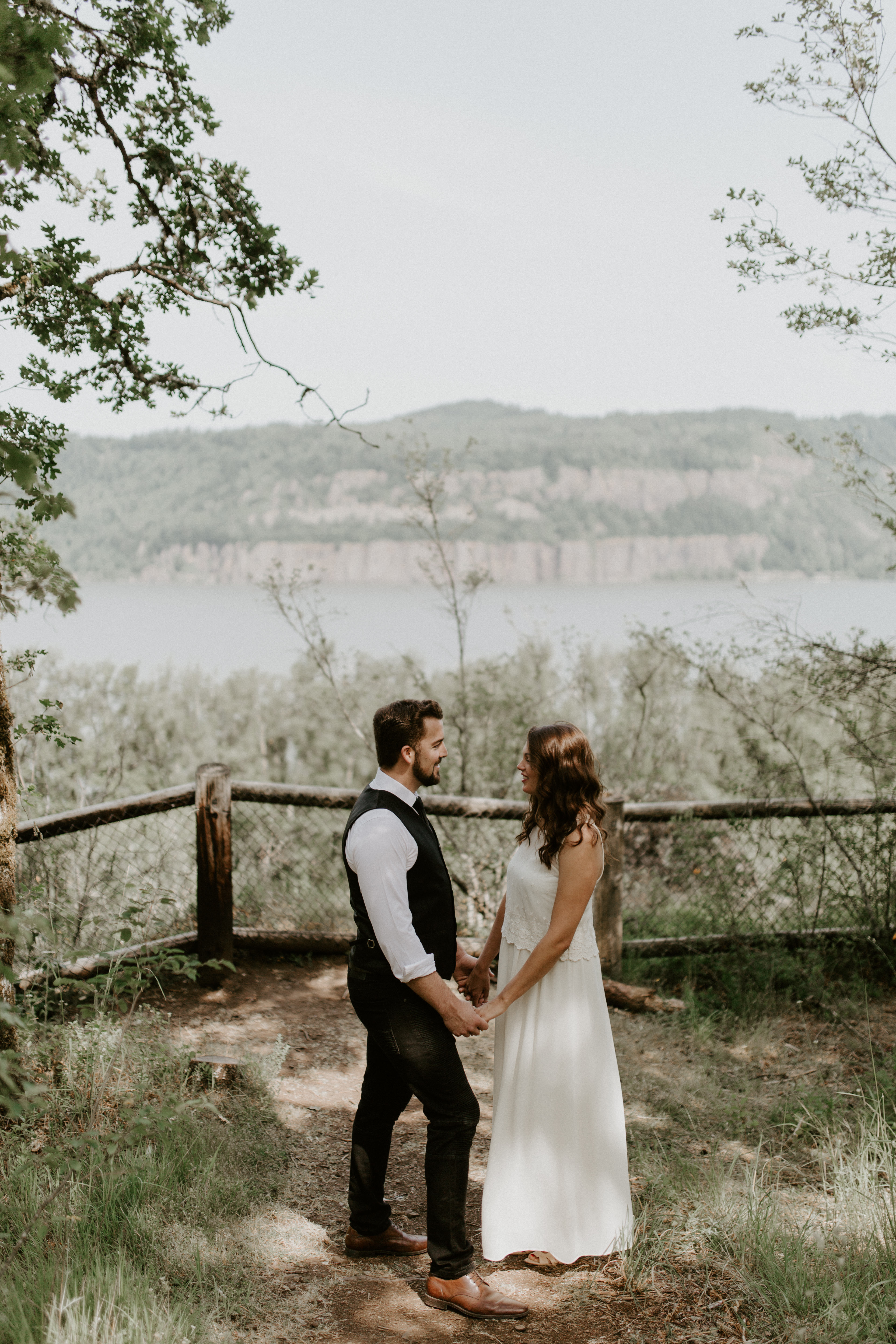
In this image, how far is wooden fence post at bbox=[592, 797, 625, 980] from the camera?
18.7ft

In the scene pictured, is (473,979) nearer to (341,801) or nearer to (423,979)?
(423,979)

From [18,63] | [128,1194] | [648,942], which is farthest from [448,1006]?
[648,942]

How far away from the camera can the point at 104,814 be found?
5230 millimetres

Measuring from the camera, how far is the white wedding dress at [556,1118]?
2963mm

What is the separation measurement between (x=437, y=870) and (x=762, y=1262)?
1645 millimetres

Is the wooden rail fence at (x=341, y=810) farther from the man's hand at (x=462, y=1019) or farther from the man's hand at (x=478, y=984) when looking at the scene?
the man's hand at (x=462, y=1019)

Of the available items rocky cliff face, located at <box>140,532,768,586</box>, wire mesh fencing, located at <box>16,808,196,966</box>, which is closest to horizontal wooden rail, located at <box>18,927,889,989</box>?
wire mesh fencing, located at <box>16,808,196,966</box>

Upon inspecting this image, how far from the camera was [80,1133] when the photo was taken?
351 cm

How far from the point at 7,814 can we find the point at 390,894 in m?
1.86

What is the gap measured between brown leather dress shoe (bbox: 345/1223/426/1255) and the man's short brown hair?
170 centimetres

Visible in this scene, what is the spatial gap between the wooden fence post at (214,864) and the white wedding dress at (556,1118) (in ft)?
9.85

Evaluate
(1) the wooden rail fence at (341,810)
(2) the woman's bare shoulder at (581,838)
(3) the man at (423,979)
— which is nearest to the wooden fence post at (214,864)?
(1) the wooden rail fence at (341,810)

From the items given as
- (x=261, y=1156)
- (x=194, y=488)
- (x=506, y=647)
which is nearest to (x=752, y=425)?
(x=506, y=647)

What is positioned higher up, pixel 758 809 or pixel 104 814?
pixel 104 814
